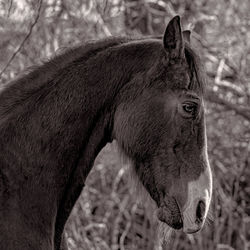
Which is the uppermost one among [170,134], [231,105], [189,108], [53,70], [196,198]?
[53,70]

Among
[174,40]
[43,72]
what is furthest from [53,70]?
[174,40]

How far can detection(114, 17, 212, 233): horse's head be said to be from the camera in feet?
11.3

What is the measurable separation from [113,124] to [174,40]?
0.54 metres

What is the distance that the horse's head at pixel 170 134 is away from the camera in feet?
11.3

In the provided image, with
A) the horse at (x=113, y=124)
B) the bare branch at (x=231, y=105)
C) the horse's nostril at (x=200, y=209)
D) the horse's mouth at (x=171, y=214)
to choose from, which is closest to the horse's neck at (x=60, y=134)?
the horse at (x=113, y=124)

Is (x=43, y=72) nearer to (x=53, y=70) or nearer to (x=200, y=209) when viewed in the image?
(x=53, y=70)

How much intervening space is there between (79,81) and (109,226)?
4.59m

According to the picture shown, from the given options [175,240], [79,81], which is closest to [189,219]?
[79,81]

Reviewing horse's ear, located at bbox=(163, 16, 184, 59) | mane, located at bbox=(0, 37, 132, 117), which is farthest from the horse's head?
mane, located at bbox=(0, 37, 132, 117)

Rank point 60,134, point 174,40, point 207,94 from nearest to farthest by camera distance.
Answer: point 60,134, point 174,40, point 207,94

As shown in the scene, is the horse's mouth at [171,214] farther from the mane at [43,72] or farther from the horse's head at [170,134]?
the mane at [43,72]

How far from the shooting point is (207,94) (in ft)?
23.0

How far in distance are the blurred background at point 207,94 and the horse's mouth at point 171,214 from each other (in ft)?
10.3

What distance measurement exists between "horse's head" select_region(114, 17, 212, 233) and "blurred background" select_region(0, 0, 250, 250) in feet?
10.5
